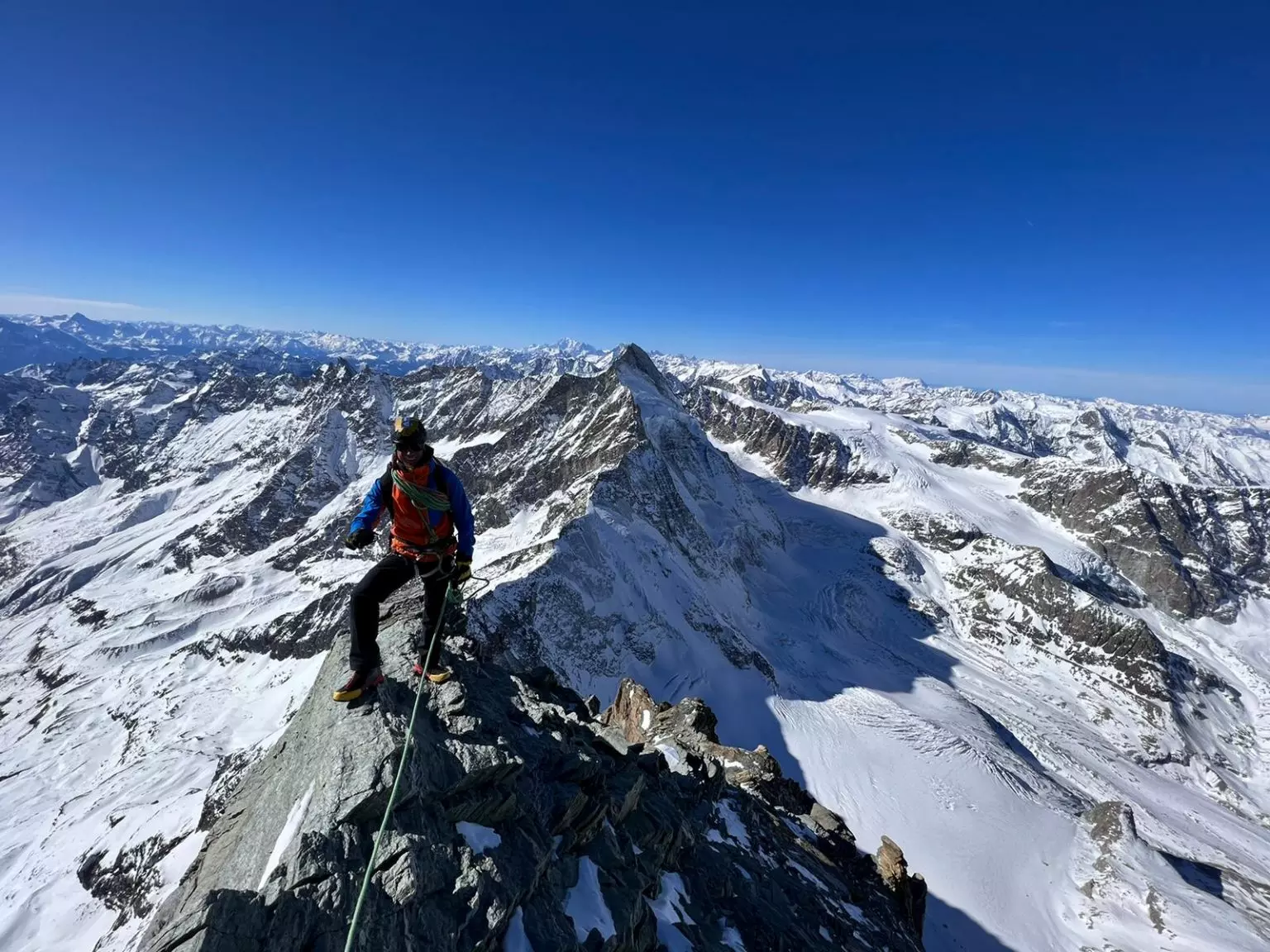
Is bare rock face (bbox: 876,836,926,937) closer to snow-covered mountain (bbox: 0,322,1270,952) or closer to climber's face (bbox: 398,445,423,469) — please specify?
snow-covered mountain (bbox: 0,322,1270,952)

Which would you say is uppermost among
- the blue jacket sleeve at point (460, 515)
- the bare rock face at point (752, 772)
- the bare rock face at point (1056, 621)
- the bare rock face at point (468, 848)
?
the blue jacket sleeve at point (460, 515)

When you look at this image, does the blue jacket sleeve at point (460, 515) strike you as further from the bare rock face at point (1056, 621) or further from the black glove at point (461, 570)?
the bare rock face at point (1056, 621)

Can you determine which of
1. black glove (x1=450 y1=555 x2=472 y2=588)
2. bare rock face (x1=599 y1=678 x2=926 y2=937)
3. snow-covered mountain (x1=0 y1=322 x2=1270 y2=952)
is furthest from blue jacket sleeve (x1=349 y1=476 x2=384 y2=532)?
snow-covered mountain (x1=0 y1=322 x2=1270 y2=952)

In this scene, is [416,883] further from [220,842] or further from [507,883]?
[220,842]

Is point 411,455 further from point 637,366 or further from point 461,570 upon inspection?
point 637,366

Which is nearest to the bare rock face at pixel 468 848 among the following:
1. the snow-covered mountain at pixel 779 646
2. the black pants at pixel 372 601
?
the black pants at pixel 372 601

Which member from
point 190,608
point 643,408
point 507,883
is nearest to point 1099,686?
point 643,408
